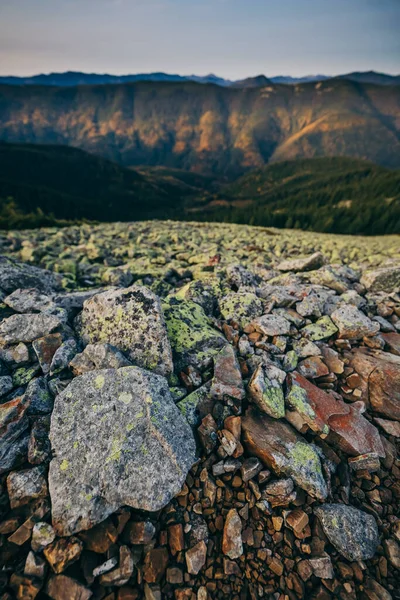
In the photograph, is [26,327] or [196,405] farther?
[26,327]

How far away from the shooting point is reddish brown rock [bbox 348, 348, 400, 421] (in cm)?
573

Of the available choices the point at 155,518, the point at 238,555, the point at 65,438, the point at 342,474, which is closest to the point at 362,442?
the point at 342,474

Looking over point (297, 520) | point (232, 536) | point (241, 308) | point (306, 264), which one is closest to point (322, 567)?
point (297, 520)

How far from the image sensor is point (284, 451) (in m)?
4.52

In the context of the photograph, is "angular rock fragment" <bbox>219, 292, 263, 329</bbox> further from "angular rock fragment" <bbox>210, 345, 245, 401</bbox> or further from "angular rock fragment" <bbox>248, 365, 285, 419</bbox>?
"angular rock fragment" <bbox>248, 365, 285, 419</bbox>

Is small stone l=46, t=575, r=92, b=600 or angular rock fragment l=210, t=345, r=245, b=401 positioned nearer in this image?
small stone l=46, t=575, r=92, b=600

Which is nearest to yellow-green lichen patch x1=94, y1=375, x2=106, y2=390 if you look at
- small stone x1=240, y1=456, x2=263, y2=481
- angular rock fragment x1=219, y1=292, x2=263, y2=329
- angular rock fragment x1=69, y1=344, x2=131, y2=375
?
angular rock fragment x1=69, y1=344, x2=131, y2=375

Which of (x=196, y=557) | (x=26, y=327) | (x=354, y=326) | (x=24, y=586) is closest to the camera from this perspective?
(x=24, y=586)

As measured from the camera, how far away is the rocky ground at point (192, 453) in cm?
345

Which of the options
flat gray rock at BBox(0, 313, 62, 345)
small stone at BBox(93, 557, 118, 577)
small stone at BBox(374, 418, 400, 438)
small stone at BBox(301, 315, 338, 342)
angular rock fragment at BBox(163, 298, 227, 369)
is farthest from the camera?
small stone at BBox(301, 315, 338, 342)

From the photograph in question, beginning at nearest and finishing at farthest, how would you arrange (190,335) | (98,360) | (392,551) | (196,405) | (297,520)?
(392,551) < (297,520) < (196,405) < (98,360) < (190,335)

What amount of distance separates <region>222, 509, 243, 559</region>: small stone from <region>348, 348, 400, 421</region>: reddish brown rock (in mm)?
3795

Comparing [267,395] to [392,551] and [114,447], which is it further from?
[114,447]

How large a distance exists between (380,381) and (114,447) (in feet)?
18.7
